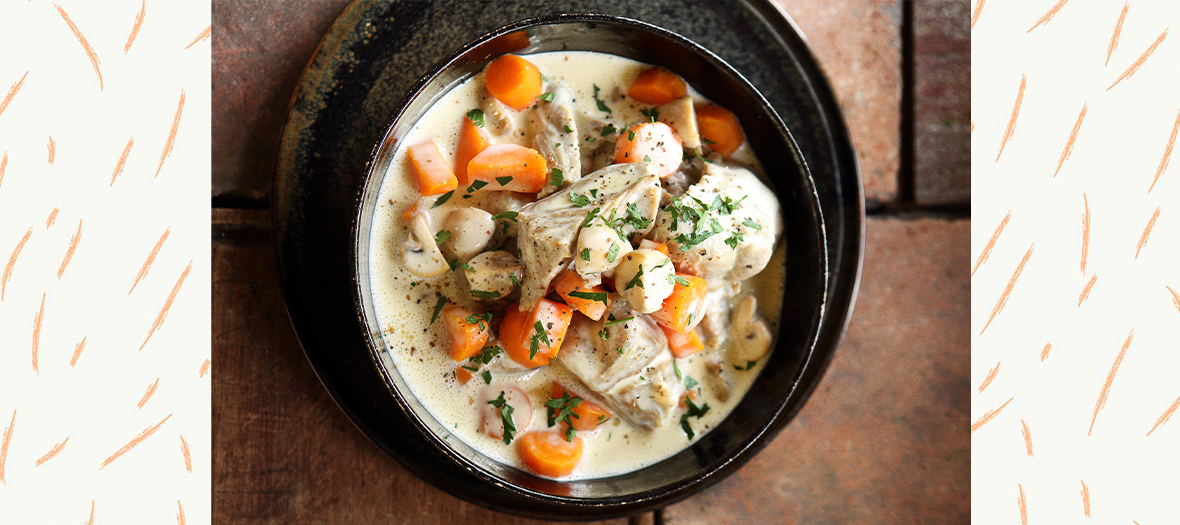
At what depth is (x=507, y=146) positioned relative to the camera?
6.65ft

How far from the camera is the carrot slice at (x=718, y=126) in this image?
2.18 metres

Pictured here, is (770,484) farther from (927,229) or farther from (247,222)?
(247,222)

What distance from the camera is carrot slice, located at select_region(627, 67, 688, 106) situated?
212 cm

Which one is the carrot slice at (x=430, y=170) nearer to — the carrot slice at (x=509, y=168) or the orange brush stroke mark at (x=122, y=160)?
the carrot slice at (x=509, y=168)

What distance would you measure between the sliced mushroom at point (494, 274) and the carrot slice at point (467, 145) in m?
0.24

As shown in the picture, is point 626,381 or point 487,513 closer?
point 626,381

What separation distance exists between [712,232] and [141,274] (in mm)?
1619

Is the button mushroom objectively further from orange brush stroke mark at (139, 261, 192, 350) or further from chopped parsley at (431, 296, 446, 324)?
orange brush stroke mark at (139, 261, 192, 350)

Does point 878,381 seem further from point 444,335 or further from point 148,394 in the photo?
point 148,394
